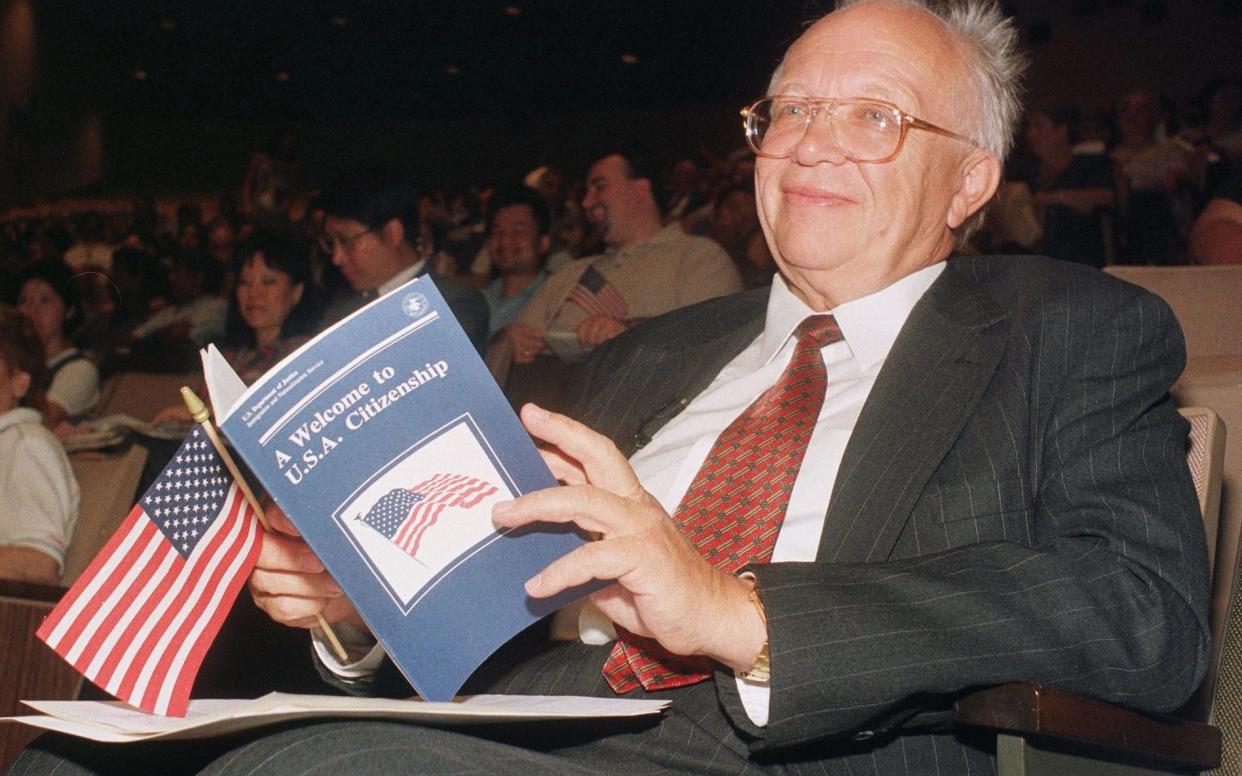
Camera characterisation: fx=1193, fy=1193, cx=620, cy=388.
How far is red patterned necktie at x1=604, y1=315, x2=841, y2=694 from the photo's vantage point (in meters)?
1.23

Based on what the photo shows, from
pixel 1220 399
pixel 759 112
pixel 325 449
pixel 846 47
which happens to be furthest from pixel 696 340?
pixel 325 449

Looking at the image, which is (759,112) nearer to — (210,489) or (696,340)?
(696,340)

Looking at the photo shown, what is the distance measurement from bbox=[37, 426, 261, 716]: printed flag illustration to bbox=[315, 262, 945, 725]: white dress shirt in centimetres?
21

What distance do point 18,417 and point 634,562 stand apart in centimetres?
251

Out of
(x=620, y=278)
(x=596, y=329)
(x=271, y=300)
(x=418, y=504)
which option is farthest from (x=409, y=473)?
(x=620, y=278)

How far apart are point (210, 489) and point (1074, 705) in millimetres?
809

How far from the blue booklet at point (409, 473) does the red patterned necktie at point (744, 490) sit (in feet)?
0.82

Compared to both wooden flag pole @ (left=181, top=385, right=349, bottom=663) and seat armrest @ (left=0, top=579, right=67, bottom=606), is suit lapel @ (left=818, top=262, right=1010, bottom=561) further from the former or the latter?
seat armrest @ (left=0, top=579, right=67, bottom=606)

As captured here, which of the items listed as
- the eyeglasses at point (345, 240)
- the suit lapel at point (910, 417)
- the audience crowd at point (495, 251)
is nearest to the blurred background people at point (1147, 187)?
the audience crowd at point (495, 251)

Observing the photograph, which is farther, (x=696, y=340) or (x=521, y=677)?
(x=696, y=340)


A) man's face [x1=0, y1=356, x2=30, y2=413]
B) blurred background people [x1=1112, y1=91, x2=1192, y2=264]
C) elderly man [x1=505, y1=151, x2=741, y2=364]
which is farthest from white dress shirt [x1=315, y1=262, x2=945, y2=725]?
blurred background people [x1=1112, y1=91, x2=1192, y2=264]

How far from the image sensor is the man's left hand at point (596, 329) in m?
3.82

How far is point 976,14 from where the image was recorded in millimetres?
1596

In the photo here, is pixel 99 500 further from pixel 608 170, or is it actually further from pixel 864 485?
pixel 608 170
